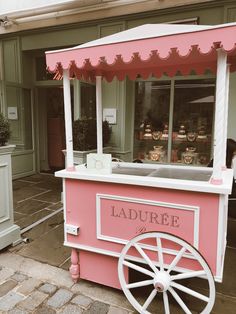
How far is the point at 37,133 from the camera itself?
23.9 feet

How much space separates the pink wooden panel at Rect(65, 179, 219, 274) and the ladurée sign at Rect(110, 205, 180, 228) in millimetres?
55

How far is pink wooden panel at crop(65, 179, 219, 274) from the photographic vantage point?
2.04 metres

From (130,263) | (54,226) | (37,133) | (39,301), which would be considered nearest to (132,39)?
→ (130,263)

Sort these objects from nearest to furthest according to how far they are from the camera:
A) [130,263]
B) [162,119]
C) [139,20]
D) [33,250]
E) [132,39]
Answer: [132,39]
[130,263]
[33,250]
[139,20]
[162,119]

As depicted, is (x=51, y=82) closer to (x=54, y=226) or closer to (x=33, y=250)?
(x=54, y=226)

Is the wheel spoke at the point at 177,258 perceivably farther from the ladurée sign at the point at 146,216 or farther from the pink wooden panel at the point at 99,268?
the pink wooden panel at the point at 99,268

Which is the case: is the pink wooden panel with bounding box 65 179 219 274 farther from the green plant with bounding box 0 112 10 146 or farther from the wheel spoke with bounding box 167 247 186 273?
the green plant with bounding box 0 112 10 146

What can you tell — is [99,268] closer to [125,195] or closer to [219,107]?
[125,195]

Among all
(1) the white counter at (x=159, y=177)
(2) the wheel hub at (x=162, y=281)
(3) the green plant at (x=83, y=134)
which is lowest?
(2) the wheel hub at (x=162, y=281)

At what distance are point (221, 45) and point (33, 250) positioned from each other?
117 inches

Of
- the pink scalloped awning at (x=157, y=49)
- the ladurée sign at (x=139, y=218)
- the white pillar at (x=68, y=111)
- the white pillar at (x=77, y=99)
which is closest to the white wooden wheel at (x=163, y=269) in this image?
the ladurée sign at (x=139, y=218)

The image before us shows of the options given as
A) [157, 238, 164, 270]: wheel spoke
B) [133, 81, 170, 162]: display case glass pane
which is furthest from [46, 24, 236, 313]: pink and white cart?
[133, 81, 170, 162]: display case glass pane

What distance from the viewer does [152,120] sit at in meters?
5.86

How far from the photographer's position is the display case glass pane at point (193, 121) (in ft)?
17.6
